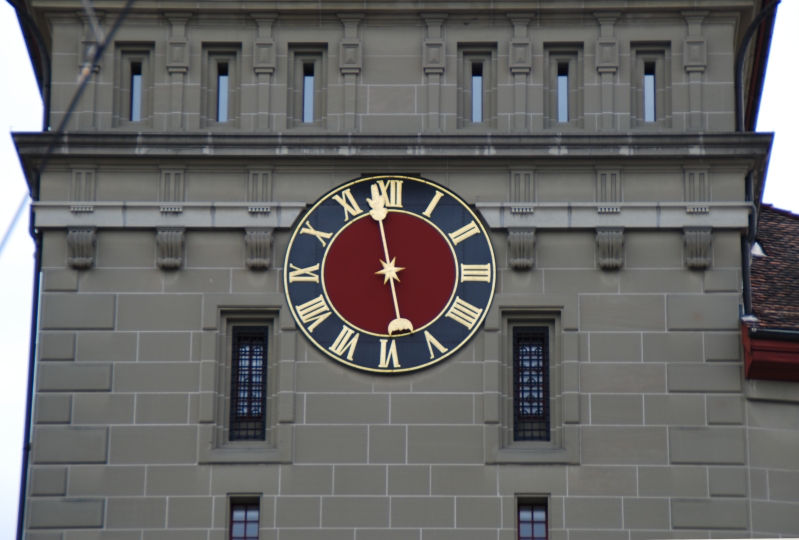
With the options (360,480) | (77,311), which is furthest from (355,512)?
(77,311)

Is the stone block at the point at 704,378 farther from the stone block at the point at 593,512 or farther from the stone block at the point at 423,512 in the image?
the stone block at the point at 423,512

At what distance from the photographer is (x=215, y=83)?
30781 millimetres

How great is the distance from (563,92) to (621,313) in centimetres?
428

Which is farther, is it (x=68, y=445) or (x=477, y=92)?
(x=477, y=92)

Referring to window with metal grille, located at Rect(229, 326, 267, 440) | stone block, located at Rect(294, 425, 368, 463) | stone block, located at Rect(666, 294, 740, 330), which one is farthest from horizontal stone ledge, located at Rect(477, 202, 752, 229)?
window with metal grille, located at Rect(229, 326, 267, 440)

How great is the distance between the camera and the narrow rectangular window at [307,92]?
30.7 metres

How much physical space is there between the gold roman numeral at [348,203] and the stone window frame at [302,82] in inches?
54.9

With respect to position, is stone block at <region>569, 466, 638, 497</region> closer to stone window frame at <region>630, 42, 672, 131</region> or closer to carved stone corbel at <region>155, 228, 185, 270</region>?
stone window frame at <region>630, 42, 672, 131</region>

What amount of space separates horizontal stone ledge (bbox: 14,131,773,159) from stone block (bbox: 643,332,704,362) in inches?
125

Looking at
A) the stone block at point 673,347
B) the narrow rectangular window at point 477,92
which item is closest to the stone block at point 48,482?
the narrow rectangular window at point 477,92

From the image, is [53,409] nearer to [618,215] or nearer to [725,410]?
[618,215]

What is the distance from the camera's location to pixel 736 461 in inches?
1118

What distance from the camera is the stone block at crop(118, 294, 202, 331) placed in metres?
29.3

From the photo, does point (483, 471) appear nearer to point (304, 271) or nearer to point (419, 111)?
point (304, 271)
